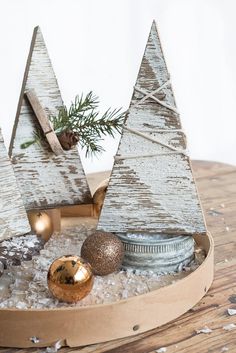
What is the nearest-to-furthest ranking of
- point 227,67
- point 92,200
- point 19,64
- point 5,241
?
point 5,241
point 92,200
point 19,64
point 227,67

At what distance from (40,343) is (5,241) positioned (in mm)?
153

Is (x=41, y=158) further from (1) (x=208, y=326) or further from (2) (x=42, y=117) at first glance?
(1) (x=208, y=326)

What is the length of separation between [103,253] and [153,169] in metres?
0.13

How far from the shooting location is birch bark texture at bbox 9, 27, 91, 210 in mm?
900

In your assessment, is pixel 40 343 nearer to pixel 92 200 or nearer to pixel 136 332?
pixel 136 332

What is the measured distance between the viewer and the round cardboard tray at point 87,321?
711 millimetres

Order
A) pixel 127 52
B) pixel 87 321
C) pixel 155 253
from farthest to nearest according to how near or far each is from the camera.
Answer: pixel 127 52
pixel 155 253
pixel 87 321

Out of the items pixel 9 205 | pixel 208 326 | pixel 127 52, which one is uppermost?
pixel 127 52

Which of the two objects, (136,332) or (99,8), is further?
(99,8)

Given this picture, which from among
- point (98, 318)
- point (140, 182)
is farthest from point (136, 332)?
point (140, 182)

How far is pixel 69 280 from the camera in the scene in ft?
2.43

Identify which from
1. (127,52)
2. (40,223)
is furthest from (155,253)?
(127,52)

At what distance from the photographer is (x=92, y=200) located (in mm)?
958

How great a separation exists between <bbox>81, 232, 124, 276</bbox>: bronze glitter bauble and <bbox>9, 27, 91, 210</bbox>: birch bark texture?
126 mm
